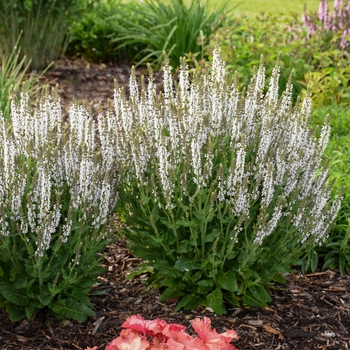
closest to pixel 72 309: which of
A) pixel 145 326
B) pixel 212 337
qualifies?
pixel 145 326

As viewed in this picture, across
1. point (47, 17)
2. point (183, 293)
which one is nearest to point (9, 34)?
point (47, 17)

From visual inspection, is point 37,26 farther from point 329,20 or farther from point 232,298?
point 232,298

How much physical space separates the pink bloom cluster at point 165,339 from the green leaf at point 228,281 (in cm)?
102

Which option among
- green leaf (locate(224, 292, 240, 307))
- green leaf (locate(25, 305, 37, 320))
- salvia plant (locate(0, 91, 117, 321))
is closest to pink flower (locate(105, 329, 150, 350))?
salvia plant (locate(0, 91, 117, 321))

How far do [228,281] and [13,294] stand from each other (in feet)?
3.64

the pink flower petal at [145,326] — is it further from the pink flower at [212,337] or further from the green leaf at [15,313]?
the green leaf at [15,313]

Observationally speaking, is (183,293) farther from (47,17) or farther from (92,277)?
(47,17)

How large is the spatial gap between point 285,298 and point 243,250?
630 millimetres

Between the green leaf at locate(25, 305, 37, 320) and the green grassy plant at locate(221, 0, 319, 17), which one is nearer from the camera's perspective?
the green leaf at locate(25, 305, 37, 320)

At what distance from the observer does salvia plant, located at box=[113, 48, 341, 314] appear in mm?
3344

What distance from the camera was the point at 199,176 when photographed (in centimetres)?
331

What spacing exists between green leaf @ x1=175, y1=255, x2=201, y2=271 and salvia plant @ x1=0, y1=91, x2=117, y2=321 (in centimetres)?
40

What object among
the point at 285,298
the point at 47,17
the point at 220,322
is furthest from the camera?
the point at 47,17

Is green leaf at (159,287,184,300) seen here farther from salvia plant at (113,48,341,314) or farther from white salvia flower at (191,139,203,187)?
white salvia flower at (191,139,203,187)
